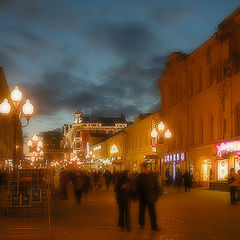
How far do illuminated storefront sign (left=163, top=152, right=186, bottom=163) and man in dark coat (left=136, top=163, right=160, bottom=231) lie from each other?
3402 centimetres

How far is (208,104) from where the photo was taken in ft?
136

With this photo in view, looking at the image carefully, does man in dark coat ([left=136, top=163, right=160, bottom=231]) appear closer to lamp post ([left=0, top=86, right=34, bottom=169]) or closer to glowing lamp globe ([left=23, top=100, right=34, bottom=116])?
lamp post ([left=0, top=86, right=34, bottom=169])

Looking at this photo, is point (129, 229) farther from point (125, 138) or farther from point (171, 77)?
point (125, 138)

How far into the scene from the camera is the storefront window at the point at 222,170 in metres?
37.1

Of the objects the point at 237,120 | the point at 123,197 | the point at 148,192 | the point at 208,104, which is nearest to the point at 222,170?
the point at 237,120

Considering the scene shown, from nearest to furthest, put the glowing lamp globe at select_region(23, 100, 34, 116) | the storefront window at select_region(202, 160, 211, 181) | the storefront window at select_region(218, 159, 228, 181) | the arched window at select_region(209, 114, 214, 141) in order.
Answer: the glowing lamp globe at select_region(23, 100, 34, 116) → the storefront window at select_region(218, 159, 228, 181) → the storefront window at select_region(202, 160, 211, 181) → the arched window at select_region(209, 114, 214, 141)

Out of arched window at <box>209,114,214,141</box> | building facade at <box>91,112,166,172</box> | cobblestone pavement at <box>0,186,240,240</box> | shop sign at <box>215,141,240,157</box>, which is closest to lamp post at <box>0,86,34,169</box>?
cobblestone pavement at <box>0,186,240,240</box>

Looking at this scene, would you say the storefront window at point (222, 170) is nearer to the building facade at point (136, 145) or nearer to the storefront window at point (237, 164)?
the storefront window at point (237, 164)

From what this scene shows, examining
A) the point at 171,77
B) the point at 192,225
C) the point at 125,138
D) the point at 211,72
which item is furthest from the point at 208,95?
the point at 125,138

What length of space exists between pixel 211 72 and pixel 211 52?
1600mm

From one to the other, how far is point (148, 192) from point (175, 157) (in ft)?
122

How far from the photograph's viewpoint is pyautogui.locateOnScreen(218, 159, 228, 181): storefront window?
37122 mm

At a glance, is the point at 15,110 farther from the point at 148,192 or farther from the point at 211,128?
the point at 211,128

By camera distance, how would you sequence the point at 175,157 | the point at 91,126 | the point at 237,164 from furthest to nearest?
the point at 91,126 < the point at 175,157 < the point at 237,164
